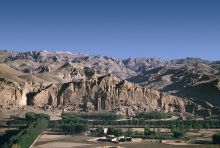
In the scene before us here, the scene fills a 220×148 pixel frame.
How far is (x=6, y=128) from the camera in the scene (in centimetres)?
18500

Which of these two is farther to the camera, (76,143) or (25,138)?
(76,143)

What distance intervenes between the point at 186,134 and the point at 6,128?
7162 cm

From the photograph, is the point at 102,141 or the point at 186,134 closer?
the point at 102,141

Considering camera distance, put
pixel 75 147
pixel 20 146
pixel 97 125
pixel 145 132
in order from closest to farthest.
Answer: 1. pixel 20 146
2. pixel 75 147
3. pixel 145 132
4. pixel 97 125

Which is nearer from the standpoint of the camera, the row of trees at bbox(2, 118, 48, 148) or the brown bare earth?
the row of trees at bbox(2, 118, 48, 148)

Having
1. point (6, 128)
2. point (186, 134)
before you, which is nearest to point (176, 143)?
point (186, 134)

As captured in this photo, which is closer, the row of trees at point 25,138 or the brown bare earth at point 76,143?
the row of trees at point 25,138

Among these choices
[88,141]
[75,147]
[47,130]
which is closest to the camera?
[75,147]

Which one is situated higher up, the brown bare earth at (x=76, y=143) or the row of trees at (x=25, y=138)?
the row of trees at (x=25, y=138)

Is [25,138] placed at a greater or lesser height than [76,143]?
greater

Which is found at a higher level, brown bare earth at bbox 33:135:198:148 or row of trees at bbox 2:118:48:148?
row of trees at bbox 2:118:48:148

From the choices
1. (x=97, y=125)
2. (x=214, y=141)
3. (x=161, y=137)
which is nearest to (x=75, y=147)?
(x=161, y=137)

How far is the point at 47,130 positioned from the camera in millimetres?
181750

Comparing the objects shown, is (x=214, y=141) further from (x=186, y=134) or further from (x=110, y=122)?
(x=110, y=122)
